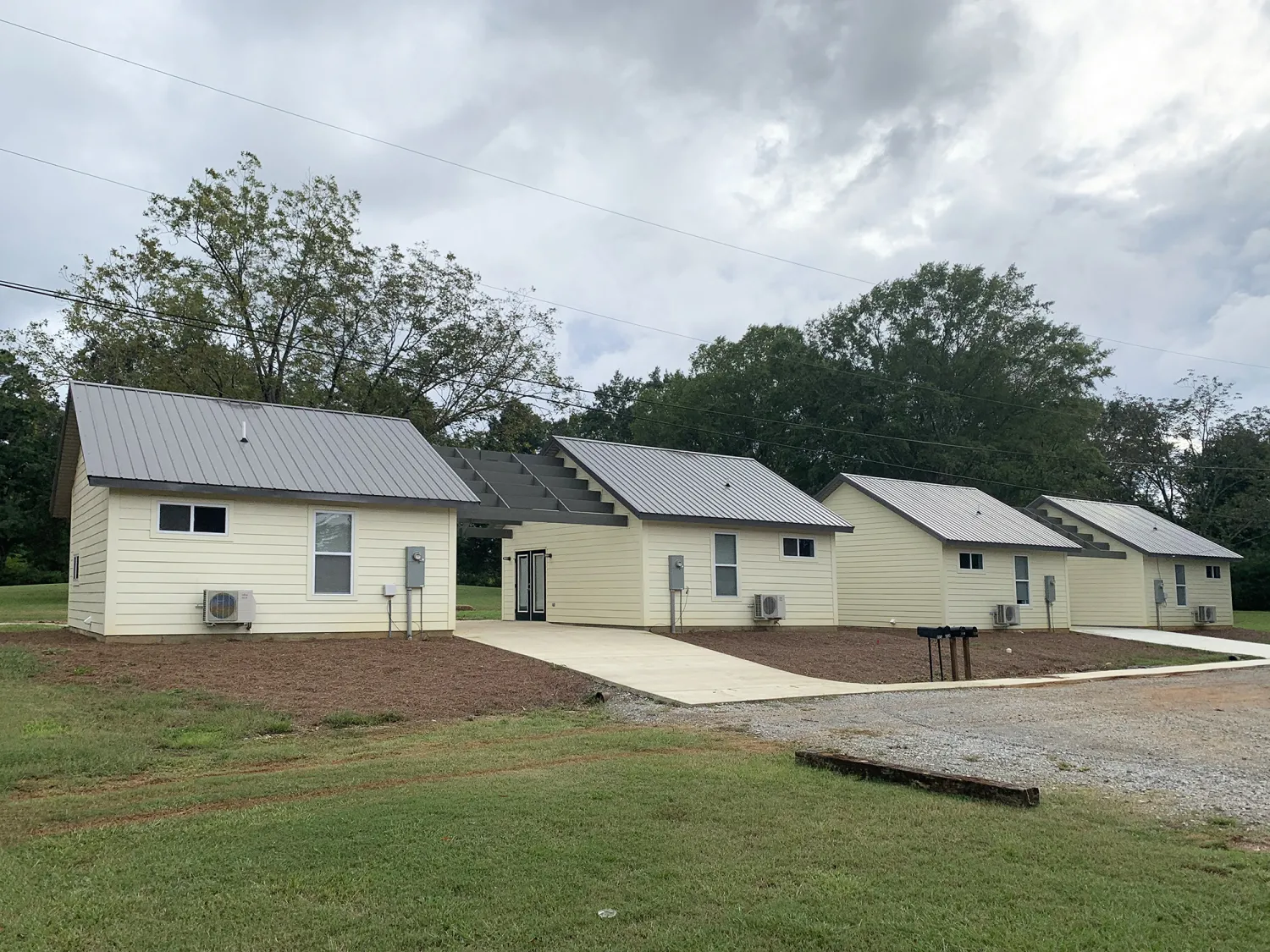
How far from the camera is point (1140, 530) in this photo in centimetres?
3475

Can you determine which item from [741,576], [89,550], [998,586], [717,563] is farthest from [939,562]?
[89,550]

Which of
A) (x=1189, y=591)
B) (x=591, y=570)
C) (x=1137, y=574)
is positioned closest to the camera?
(x=591, y=570)

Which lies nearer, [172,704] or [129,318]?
[172,704]

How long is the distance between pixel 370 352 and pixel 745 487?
685 inches

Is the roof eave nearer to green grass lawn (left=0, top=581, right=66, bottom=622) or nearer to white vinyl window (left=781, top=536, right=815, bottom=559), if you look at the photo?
white vinyl window (left=781, top=536, right=815, bottom=559)

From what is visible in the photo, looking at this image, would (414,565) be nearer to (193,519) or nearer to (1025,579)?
(193,519)

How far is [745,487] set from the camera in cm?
2488

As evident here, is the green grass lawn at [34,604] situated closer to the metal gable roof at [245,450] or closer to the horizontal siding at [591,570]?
the metal gable roof at [245,450]

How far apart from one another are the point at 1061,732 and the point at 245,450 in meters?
13.5

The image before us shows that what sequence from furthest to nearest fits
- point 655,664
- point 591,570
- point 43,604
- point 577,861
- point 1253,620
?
point 1253,620, point 43,604, point 591,570, point 655,664, point 577,861

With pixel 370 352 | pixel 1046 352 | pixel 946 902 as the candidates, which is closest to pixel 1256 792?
pixel 946 902

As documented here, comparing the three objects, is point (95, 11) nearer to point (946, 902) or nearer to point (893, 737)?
point (893, 737)

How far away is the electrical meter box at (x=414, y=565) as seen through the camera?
17266 millimetres

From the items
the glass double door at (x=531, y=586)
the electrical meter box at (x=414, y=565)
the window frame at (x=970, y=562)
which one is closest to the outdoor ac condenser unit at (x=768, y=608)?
the glass double door at (x=531, y=586)
